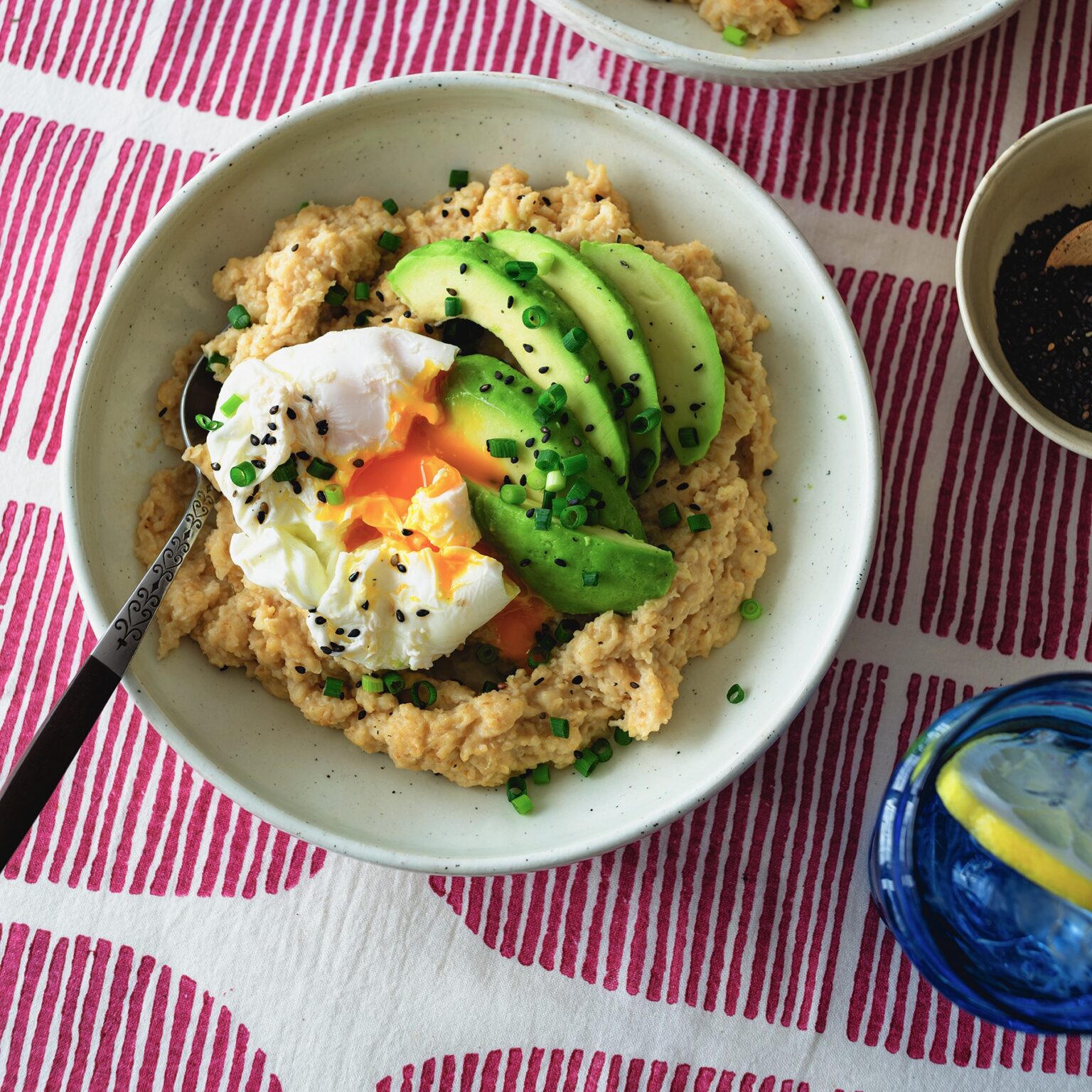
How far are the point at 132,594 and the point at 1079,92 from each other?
3555mm

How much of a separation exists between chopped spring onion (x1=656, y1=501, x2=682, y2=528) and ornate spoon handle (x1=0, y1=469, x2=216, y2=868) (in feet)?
4.70

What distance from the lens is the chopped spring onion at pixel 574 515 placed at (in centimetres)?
287

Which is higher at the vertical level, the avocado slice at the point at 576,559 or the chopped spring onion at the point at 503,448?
the chopped spring onion at the point at 503,448

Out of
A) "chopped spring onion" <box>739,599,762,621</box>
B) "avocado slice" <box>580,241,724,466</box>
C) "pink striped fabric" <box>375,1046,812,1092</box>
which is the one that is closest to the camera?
"avocado slice" <box>580,241,724,466</box>

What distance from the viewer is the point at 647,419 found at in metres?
2.99

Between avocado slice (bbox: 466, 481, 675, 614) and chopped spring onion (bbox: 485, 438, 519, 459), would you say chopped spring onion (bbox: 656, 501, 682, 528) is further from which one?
chopped spring onion (bbox: 485, 438, 519, 459)

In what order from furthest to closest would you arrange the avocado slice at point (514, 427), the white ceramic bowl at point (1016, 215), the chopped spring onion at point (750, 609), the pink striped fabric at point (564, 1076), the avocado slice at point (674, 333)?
the pink striped fabric at point (564, 1076)
the white ceramic bowl at point (1016, 215)
the chopped spring onion at point (750, 609)
the avocado slice at point (674, 333)
the avocado slice at point (514, 427)

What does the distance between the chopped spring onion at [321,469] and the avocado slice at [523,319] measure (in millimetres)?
534

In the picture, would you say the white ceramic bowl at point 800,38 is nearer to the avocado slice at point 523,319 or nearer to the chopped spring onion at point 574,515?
the avocado slice at point 523,319

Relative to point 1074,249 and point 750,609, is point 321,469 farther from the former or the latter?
point 1074,249

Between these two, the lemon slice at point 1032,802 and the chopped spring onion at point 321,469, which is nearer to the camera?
the lemon slice at point 1032,802

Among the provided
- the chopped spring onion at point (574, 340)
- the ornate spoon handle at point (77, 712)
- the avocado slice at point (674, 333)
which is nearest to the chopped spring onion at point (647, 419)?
the avocado slice at point (674, 333)

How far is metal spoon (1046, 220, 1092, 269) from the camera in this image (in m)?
3.50

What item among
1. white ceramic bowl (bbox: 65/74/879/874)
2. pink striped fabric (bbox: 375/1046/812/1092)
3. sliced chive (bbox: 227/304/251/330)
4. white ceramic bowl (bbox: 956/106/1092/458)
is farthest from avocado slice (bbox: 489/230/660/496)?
pink striped fabric (bbox: 375/1046/812/1092)
